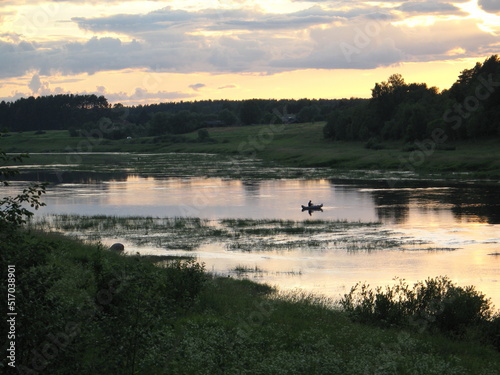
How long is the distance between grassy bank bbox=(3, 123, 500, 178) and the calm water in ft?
48.5

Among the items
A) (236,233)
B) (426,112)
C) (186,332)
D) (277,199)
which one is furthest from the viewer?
(426,112)

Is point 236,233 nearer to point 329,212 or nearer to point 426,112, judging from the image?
point 329,212

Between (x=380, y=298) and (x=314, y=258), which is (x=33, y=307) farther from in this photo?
(x=314, y=258)

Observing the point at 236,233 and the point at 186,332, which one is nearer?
the point at 186,332

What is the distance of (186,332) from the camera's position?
635 inches

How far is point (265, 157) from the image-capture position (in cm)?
12075

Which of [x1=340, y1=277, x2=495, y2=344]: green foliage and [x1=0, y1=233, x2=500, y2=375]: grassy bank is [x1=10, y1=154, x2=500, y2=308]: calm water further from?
[x1=0, y1=233, x2=500, y2=375]: grassy bank

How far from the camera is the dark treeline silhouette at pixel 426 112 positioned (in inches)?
3578

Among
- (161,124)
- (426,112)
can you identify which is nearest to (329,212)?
(426,112)

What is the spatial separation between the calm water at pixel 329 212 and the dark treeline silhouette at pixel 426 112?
28.8m

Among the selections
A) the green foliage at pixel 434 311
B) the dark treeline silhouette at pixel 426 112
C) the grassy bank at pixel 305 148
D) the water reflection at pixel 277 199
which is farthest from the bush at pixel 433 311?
the dark treeline silhouette at pixel 426 112

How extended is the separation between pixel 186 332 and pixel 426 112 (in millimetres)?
98194

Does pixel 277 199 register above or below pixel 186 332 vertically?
below

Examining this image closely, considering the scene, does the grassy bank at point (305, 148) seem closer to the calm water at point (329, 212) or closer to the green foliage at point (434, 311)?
the calm water at point (329, 212)
